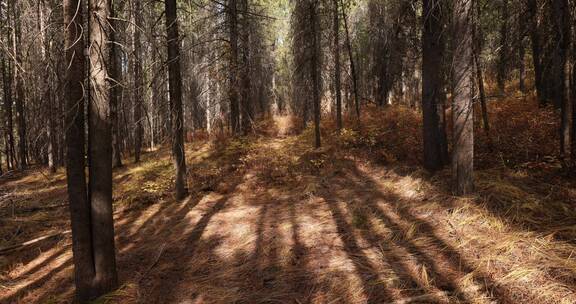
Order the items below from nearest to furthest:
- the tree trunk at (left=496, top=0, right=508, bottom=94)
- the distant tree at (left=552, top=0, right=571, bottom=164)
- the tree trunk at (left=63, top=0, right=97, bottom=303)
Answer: the tree trunk at (left=63, top=0, right=97, bottom=303) < the distant tree at (left=552, top=0, right=571, bottom=164) < the tree trunk at (left=496, top=0, right=508, bottom=94)

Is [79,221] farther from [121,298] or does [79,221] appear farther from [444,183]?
[444,183]

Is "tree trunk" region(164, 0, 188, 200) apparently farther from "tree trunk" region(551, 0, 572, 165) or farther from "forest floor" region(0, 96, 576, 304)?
"tree trunk" region(551, 0, 572, 165)

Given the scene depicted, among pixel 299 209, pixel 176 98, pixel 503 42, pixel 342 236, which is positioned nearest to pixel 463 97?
pixel 342 236

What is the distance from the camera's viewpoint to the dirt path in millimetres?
3295

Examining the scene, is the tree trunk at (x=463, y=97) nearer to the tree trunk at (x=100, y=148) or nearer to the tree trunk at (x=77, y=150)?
the tree trunk at (x=100, y=148)

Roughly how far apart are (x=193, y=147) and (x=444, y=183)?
37.3 ft

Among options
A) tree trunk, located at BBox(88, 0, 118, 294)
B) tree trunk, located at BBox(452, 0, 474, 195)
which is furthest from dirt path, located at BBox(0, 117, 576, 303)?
tree trunk, located at BBox(452, 0, 474, 195)

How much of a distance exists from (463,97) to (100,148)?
5611mm

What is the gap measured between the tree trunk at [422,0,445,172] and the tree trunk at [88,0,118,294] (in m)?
6.29

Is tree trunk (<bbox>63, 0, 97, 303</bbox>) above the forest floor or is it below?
above

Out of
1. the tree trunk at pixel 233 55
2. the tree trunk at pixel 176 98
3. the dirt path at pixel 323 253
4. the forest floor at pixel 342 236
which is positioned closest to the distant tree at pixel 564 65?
the forest floor at pixel 342 236

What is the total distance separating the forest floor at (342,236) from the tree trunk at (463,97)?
44 cm

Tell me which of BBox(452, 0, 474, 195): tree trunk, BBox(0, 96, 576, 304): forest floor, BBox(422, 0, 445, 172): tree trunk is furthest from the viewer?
BBox(422, 0, 445, 172): tree trunk

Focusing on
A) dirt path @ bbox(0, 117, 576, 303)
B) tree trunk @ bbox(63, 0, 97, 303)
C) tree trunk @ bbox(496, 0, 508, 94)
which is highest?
tree trunk @ bbox(496, 0, 508, 94)
